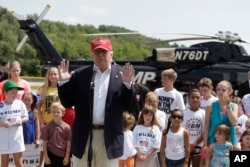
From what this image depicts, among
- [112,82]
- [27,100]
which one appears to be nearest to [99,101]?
[112,82]

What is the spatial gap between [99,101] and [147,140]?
212 centimetres

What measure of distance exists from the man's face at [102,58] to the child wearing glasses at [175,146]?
223cm

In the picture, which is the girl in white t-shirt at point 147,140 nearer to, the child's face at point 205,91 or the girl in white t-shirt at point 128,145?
the girl in white t-shirt at point 128,145

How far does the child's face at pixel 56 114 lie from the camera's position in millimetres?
6082

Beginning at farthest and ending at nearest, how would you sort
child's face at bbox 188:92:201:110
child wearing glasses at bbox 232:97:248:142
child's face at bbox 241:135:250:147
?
child wearing glasses at bbox 232:97:248:142 < child's face at bbox 188:92:201:110 < child's face at bbox 241:135:250:147

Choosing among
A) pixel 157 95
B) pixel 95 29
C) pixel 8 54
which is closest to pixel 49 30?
pixel 95 29

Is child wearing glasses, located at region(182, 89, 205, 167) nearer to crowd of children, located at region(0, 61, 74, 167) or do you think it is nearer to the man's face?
crowd of children, located at region(0, 61, 74, 167)

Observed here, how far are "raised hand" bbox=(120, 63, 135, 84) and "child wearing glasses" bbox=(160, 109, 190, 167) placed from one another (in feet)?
7.17

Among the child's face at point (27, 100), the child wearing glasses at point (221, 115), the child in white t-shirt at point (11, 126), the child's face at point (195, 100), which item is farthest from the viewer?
the child's face at point (27, 100)

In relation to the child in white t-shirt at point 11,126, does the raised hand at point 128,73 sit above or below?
above

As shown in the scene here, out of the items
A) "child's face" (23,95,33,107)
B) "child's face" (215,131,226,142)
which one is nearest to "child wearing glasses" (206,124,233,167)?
"child's face" (215,131,226,142)

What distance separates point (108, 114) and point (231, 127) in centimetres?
223

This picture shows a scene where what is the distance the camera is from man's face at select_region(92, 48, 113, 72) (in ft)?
12.8

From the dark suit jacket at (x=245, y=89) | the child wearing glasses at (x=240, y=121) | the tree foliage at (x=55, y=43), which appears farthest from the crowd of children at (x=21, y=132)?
the tree foliage at (x=55, y=43)
